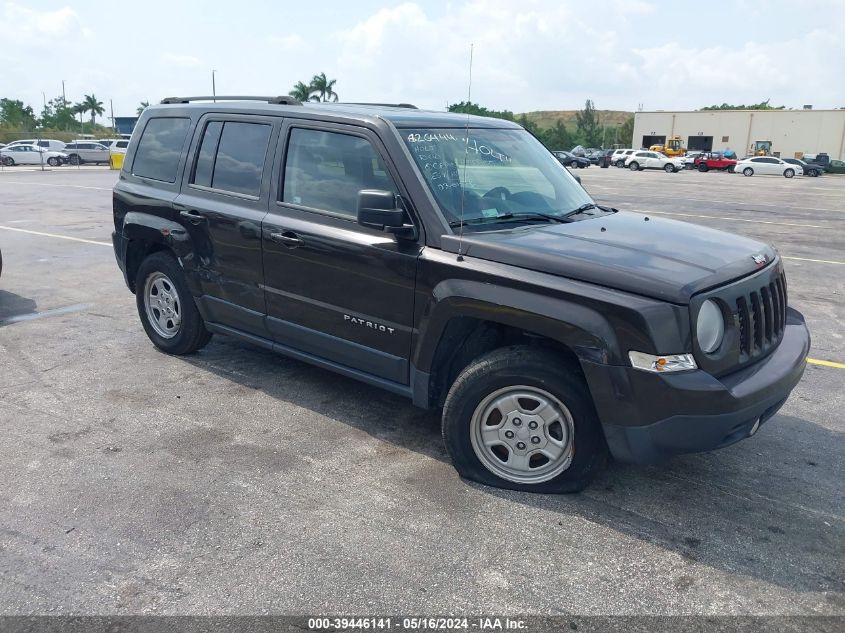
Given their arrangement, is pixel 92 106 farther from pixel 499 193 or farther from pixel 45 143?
pixel 499 193

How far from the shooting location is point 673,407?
318 cm

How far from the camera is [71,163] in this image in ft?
139

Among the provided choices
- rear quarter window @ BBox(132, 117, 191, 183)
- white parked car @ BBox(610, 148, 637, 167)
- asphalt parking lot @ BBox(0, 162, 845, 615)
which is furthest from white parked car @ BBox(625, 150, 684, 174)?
rear quarter window @ BBox(132, 117, 191, 183)

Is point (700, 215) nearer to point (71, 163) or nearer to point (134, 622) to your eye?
point (134, 622)

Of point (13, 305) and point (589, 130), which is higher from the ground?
point (589, 130)

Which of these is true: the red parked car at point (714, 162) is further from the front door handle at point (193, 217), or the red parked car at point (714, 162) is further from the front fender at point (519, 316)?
the front fender at point (519, 316)

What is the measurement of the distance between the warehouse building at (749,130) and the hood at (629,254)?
79.8 metres

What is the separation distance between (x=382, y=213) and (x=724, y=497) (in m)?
2.33

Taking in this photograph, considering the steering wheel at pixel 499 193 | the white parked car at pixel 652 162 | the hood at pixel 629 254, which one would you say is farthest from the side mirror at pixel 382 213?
the white parked car at pixel 652 162

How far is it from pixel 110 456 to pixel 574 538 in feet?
8.60

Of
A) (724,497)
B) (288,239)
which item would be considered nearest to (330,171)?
(288,239)

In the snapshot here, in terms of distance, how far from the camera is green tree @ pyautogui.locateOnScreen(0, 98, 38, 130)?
Answer: 2865 inches

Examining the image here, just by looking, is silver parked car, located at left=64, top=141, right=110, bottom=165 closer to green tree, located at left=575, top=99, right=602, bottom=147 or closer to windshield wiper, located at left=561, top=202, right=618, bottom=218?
windshield wiper, located at left=561, top=202, right=618, bottom=218

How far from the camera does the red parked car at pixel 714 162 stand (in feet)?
171
